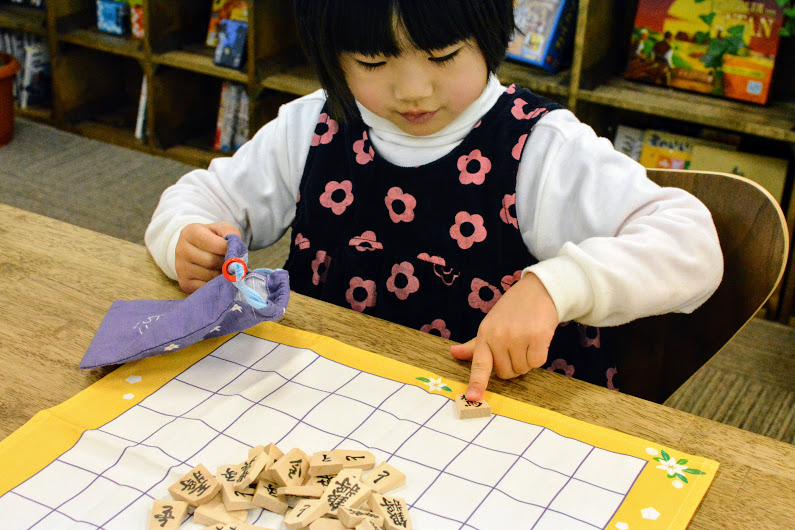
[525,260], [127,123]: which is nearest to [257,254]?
[127,123]

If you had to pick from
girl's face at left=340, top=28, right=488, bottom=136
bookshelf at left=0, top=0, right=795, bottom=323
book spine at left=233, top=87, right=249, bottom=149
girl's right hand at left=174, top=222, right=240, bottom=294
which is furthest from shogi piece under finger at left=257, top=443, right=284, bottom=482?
book spine at left=233, top=87, right=249, bottom=149

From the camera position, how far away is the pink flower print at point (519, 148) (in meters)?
1.00

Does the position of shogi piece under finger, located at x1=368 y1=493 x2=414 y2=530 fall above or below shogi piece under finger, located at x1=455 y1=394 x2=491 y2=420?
below

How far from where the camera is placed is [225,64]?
2.85 metres

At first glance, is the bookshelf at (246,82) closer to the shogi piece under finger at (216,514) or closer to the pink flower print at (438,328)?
the pink flower print at (438,328)

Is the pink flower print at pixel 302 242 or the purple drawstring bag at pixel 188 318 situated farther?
the pink flower print at pixel 302 242

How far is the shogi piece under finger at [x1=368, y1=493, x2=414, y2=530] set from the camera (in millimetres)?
570

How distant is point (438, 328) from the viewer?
1084 mm

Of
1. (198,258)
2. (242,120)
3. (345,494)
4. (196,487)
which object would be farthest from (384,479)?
(242,120)

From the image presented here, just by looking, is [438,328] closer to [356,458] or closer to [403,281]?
[403,281]

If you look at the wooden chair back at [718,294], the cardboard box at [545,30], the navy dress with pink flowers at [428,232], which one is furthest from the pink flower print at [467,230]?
the cardboard box at [545,30]

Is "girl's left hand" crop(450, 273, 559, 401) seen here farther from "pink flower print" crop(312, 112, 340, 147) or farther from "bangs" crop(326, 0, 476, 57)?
"pink flower print" crop(312, 112, 340, 147)

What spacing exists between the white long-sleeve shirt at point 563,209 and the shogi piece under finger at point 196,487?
362 mm

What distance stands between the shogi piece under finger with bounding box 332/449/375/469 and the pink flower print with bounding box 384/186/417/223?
48cm
